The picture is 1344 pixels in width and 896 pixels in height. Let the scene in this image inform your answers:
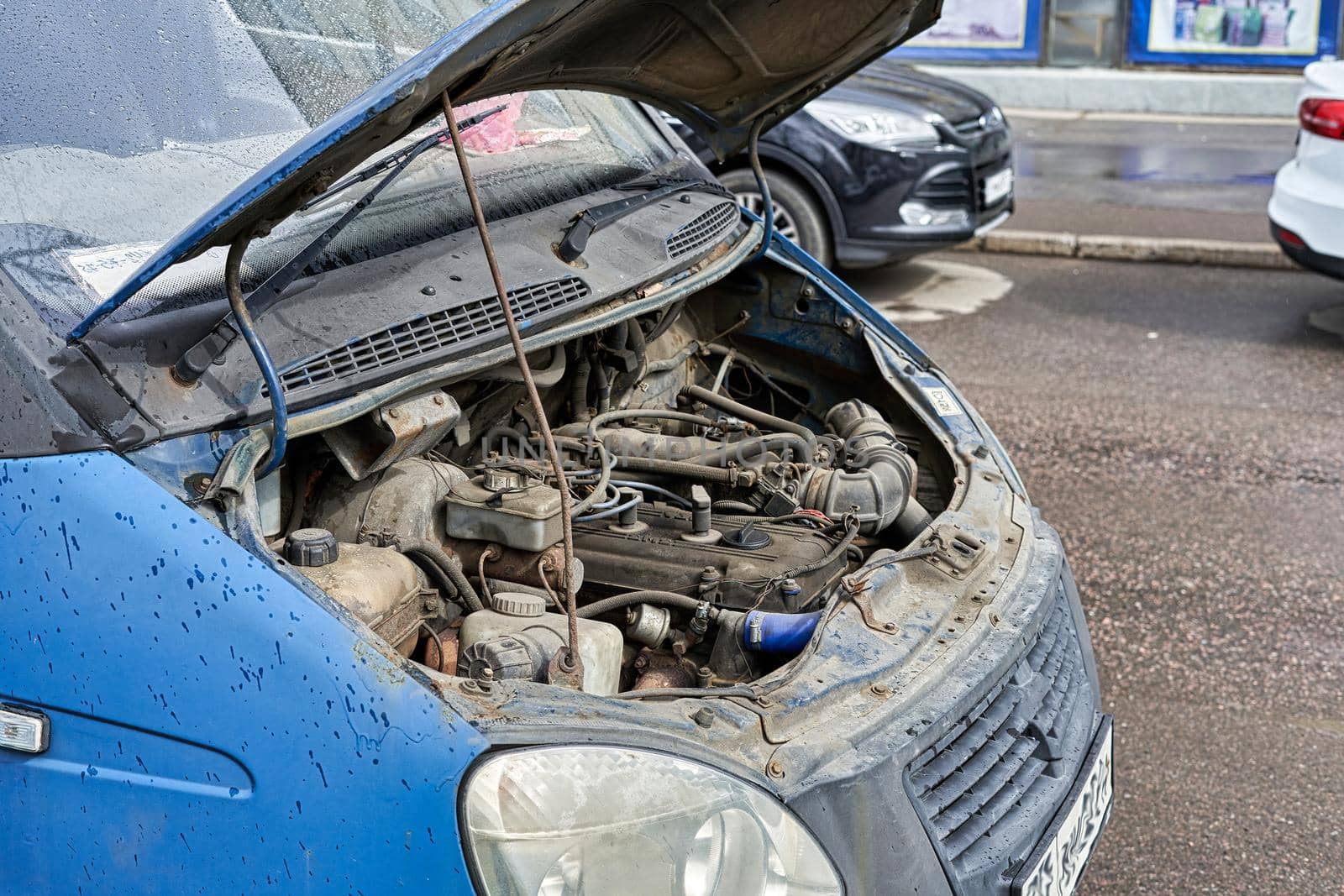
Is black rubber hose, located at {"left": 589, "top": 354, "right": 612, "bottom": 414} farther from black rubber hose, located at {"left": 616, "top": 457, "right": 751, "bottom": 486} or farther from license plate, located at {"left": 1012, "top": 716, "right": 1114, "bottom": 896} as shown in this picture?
license plate, located at {"left": 1012, "top": 716, "right": 1114, "bottom": 896}

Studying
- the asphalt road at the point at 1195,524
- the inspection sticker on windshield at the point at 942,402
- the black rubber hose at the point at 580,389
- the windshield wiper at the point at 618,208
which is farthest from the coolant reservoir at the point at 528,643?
the asphalt road at the point at 1195,524

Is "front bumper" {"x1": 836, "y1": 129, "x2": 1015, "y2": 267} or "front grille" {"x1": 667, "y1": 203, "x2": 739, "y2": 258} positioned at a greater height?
"front grille" {"x1": 667, "y1": 203, "x2": 739, "y2": 258}

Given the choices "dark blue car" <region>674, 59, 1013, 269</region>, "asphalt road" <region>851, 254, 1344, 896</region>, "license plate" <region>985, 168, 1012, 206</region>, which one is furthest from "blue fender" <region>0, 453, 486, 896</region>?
"license plate" <region>985, 168, 1012, 206</region>

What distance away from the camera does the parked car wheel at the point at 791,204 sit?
24.3 feet

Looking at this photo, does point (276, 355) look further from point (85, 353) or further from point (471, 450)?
point (471, 450)

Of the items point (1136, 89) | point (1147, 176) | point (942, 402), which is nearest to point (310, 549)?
point (942, 402)

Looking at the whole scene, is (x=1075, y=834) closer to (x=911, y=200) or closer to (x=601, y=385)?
(x=601, y=385)

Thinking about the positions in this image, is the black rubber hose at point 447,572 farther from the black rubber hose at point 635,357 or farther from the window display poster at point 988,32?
the window display poster at point 988,32

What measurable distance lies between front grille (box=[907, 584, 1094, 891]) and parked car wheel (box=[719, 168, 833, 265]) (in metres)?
5.13

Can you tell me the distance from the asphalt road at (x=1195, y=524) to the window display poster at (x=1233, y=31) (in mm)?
7117

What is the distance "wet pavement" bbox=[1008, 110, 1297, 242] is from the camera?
941 cm

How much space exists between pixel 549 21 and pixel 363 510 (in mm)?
936

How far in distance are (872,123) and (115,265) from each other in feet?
19.1

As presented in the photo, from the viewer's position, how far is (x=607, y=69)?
279 cm
